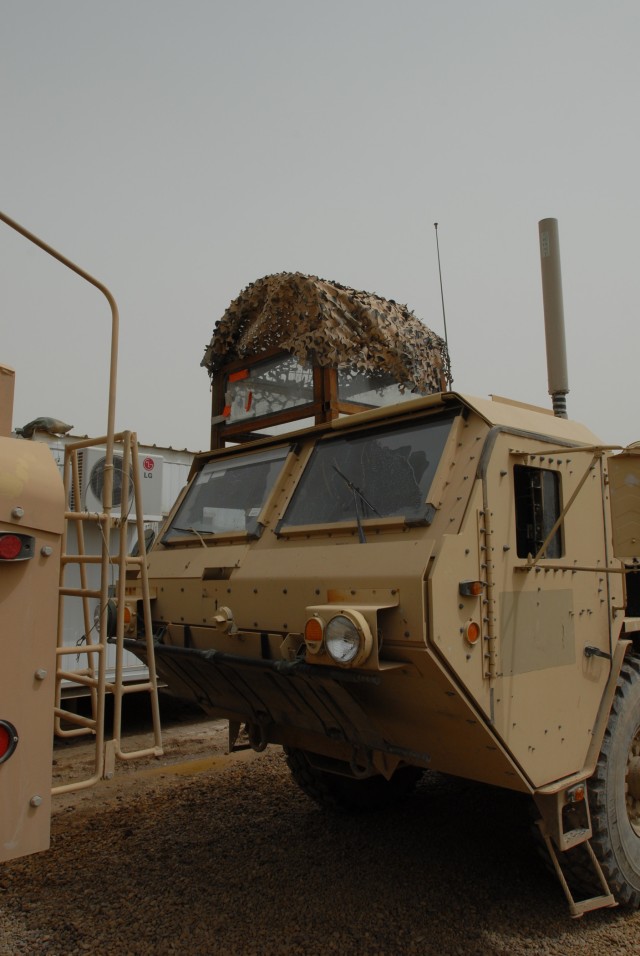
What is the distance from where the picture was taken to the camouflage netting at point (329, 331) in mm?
5324

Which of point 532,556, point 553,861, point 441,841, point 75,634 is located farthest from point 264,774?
point 532,556

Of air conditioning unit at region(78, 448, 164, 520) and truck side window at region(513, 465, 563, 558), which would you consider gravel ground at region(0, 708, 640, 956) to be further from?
air conditioning unit at region(78, 448, 164, 520)

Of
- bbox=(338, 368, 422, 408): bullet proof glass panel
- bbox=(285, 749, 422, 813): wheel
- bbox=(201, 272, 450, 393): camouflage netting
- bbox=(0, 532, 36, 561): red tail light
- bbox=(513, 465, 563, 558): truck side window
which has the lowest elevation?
bbox=(285, 749, 422, 813): wheel

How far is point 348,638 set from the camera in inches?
127

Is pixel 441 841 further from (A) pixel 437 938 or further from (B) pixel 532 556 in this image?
(B) pixel 532 556

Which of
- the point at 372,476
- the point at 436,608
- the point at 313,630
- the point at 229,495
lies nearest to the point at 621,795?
the point at 436,608

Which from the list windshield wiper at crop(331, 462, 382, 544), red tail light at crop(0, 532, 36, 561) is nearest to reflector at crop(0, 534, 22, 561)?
red tail light at crop(0, 532, 36, 561)

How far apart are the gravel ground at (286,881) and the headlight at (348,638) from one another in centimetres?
141

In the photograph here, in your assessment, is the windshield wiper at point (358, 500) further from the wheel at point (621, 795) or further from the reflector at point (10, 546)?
the reflector at point (10, 546)

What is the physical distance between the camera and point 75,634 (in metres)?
7.54

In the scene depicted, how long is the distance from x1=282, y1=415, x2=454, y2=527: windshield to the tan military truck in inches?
0.5

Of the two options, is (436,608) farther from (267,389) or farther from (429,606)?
(267,389)

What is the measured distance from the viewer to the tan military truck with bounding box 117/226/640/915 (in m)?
3.30

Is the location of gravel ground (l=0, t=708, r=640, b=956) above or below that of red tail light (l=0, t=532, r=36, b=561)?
below
